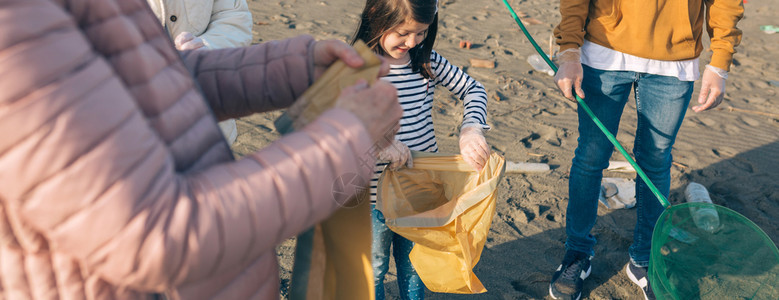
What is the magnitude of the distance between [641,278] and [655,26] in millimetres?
1418

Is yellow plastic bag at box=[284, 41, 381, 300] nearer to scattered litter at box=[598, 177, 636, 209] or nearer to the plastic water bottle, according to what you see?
the plastic water bottle

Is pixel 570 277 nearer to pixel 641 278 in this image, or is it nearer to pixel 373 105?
pixel 641 278

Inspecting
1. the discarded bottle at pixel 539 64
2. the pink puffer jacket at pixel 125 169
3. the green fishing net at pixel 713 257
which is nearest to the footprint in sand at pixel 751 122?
the discarded bottle at pixel 539 64

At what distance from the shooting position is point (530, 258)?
129 inches

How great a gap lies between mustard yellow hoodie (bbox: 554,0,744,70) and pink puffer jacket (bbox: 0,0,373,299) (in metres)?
1.88

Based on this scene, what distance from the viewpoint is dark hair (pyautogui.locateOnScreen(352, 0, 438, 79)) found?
204 centimetres

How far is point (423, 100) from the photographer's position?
225cm

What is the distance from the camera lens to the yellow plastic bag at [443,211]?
203 cm

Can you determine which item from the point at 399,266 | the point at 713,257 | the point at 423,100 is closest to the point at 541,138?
the point at 713,257

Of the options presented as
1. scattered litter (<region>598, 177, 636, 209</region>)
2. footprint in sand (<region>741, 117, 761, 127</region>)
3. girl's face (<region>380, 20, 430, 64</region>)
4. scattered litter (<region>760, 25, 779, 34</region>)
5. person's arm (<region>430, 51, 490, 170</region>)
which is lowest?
scattered litter (<region>760, 25, 779, 34</region>)

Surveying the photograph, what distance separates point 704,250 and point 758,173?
2546 mm

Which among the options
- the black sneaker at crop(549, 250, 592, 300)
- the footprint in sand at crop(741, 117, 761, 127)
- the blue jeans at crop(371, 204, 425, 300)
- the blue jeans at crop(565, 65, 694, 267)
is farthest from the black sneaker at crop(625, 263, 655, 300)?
the footprint in sand at crop(741, 117, 761, 127)

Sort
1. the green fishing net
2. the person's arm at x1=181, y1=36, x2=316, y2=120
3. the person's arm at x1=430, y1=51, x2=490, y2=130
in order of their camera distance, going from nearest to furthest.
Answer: the person's arm at x1=181, y1=36, x2=316, y2=120 < the green fishing net < the person's arm at x1=430, y1=51, x2=490, y2=130

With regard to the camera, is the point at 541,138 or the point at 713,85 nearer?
the point at 713,85
